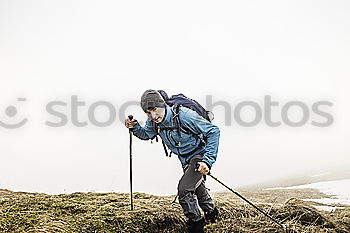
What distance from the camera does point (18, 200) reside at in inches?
304

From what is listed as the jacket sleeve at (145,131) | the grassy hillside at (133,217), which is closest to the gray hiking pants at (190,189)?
the grassy hillside at (133,217)

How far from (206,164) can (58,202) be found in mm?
3332

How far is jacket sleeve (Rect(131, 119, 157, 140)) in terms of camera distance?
6801 millimetres

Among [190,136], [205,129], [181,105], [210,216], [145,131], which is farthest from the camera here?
[210,216]

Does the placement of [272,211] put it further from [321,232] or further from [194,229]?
[194,229]

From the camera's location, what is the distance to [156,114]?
6.23 m

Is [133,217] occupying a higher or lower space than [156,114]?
lower

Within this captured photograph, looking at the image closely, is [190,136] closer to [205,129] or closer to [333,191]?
[205,129]

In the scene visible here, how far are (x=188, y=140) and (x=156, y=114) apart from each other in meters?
0.71

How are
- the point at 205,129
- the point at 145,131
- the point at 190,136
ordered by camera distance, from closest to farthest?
the point at 205,129, the point at 190,136, the point at 145,131

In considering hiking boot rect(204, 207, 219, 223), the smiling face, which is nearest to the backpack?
the smiling face

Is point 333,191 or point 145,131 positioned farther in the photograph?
point 333,191

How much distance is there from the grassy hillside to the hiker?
0.76 m

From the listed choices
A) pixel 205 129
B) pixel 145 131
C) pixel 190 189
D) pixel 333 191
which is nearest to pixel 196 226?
pixel 190 189
